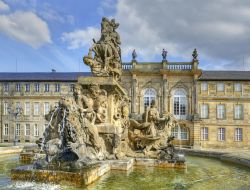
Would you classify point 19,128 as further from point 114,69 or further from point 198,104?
point 114,69

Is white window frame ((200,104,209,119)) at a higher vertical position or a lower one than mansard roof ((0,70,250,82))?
lower

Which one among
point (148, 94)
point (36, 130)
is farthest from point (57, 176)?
point (36, 130)

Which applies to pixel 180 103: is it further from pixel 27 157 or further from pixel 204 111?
pixel 27 157

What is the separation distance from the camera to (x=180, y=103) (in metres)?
44.8

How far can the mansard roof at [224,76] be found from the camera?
1740 inches

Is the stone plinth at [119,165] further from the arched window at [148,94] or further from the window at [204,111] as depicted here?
the window at [204,111]

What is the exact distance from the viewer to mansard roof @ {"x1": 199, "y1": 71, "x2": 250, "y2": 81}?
1740 inches

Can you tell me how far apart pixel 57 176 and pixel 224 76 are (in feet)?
134

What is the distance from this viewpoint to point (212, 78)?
147 ft

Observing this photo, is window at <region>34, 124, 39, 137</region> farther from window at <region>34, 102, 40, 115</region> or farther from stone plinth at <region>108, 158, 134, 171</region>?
stone plinth at <region>108, 158, 134, 171</region>

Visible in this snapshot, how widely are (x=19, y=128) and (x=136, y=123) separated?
4126 cm

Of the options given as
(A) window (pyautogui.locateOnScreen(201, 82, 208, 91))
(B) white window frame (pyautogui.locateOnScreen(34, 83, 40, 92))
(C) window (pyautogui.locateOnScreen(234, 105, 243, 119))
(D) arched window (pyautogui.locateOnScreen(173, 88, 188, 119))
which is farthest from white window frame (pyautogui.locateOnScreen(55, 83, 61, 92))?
(C) window (pyautogui.locateOnScreen(234, 105, 243, 119))

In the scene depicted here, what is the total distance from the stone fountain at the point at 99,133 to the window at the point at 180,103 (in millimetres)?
29886

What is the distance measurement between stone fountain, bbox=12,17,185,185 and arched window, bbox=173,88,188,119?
29.9m
